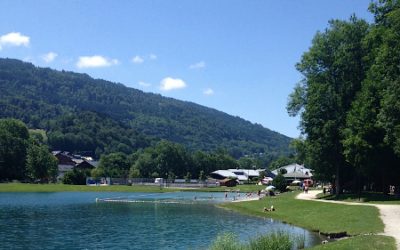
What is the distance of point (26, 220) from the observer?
5016 centimetres

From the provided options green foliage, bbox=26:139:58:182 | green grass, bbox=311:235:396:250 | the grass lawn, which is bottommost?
green grass, bbox=311:235:396:250

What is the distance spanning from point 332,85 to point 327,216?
20633mm

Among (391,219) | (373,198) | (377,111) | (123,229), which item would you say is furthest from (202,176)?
(391,219)

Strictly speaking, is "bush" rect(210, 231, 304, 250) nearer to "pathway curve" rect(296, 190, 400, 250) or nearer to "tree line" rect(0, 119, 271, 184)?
"pathway curve" rect(296, 190, 400, 250)

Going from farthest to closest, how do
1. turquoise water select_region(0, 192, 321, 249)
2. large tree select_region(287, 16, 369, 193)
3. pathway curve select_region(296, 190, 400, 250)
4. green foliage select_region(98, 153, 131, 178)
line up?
1. green foliage select_region(98, 153, 131, 178)
2. large tree select_region(287, 16, 369, 193)
3. turquoise water select_region(0, 192, 321, 249)
4. pathway curve select_region(296, 190, 400, 250)

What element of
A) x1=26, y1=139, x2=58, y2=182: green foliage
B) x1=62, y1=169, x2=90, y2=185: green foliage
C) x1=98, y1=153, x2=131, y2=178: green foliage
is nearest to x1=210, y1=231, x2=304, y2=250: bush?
x1=62, y1=169, x2=90, y2=185: green foliage

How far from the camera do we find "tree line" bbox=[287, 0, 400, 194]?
4695 cm

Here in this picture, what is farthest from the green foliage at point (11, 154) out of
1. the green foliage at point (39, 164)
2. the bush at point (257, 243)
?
the bush at point (257, 243)

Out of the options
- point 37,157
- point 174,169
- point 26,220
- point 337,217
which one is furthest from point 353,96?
point 174,169

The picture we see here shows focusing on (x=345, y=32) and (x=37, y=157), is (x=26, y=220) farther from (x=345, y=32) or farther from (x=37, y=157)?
(x=37, y=157)

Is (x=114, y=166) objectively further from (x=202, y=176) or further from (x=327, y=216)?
(x=327, y=216)

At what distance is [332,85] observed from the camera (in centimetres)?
5872

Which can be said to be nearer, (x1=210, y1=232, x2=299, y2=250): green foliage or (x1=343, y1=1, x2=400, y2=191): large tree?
(x1=210, y1=232, x2=299, y2=250): green foliage

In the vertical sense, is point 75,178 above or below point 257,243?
above
